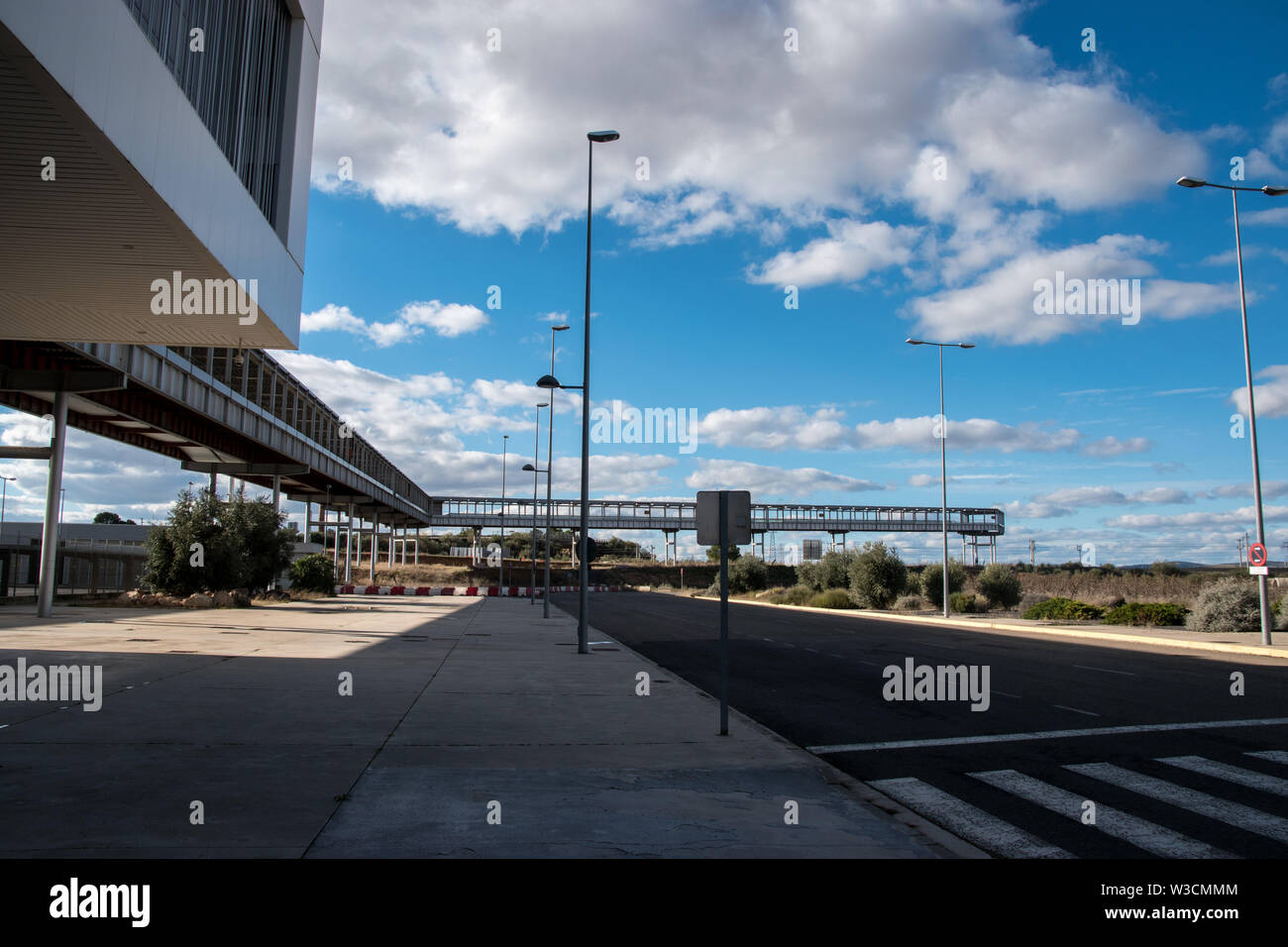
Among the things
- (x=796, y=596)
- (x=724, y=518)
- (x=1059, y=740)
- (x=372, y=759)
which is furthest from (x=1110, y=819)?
(x=796, y=596)

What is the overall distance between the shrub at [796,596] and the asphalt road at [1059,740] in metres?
31.7

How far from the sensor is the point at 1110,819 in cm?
652

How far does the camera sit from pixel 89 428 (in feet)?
135

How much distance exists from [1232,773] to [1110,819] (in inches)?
95.3

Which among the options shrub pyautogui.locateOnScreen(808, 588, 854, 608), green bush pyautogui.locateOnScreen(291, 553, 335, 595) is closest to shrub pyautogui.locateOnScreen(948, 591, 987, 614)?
shrub pyautogui.locateOnScreen(808, 588, 854, 608)

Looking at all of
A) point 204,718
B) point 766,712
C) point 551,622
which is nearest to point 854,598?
point 551,622

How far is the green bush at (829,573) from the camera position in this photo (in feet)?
180

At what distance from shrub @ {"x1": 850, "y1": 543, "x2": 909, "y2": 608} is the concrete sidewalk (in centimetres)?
3323

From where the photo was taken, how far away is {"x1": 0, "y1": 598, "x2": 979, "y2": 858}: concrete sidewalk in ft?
18.3

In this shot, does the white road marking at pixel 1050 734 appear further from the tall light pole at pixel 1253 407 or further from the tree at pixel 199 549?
the tree at pixel 199 549

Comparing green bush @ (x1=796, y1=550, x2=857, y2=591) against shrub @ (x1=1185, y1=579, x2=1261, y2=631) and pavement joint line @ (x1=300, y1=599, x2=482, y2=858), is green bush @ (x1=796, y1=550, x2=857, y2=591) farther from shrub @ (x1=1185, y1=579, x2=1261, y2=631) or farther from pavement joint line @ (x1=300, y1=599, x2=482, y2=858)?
pavement joint line @ (x1=300, y1=599, x2=482, y2=858)

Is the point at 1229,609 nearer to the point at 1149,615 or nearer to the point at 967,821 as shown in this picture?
the point at 1149,615

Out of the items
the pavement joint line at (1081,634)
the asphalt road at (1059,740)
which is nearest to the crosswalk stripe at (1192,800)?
the asphalt road at (1059,740)
